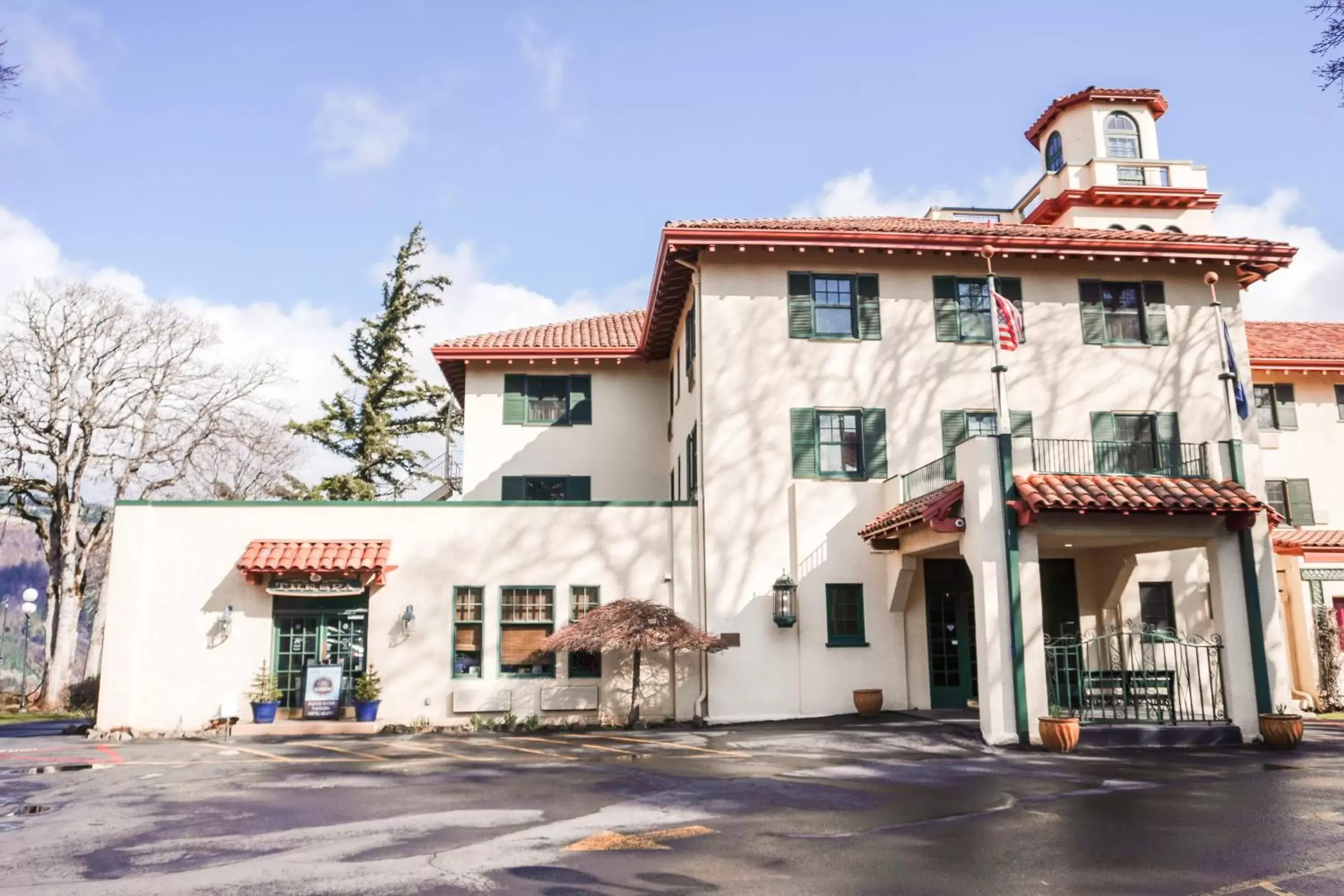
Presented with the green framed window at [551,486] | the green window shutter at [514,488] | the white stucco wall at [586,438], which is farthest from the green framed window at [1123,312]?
the green window shutter at [514,488]

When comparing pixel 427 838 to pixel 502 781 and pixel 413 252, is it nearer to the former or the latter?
pixel 502 781

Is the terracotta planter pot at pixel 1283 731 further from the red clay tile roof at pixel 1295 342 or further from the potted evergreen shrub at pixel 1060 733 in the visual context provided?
the red clay tile roof at pixel 1295 342

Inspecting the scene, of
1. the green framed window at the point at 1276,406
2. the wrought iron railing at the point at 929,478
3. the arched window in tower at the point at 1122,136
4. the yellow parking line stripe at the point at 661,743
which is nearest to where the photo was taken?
the yellow parking line stripe at the point at 661,743

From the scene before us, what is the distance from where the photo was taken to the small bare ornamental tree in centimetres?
1706

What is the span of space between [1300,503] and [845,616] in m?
Answer: 13.7

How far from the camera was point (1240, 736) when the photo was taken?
48.9ft

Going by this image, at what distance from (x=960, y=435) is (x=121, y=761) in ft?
50.3

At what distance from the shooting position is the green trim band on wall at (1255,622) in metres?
15.1

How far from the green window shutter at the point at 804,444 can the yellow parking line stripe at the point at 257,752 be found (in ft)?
32.9

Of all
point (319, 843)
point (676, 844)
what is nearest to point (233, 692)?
point (319, 843)

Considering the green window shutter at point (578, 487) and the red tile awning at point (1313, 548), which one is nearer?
the red tile awning at point (1313, 548)

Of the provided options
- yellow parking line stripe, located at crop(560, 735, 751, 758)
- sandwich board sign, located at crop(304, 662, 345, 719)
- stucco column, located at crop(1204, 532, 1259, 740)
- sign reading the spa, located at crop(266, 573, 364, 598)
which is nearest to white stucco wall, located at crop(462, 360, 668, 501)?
sign reading the spa, located at crop(266, 573, 364, 598)

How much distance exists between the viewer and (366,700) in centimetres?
1781

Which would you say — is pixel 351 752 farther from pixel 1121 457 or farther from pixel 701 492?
pixel 1121 457
